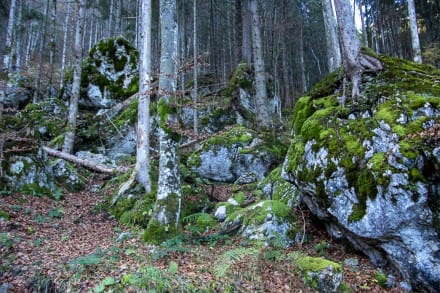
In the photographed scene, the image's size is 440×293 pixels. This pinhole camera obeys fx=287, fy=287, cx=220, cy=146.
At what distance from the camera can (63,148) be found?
11.5 m

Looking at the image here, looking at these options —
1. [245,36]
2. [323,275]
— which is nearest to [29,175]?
[323,275]

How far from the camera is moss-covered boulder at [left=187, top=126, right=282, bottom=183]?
33.6 ft

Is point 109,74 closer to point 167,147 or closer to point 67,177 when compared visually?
point 67,177

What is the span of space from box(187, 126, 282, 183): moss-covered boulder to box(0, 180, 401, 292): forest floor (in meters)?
4.21

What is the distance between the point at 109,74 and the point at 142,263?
11868 mm

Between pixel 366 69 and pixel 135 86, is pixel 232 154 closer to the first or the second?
pixel 366 69

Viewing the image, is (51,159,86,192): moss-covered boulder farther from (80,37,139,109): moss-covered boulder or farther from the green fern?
the green fern

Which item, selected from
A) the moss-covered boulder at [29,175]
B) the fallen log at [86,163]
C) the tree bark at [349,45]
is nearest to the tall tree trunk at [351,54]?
the tree bark at [349,45]

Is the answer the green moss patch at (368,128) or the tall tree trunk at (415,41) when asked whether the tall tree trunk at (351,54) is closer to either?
the green moss patch at (368,128)

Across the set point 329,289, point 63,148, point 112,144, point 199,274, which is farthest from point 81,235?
point 112,144

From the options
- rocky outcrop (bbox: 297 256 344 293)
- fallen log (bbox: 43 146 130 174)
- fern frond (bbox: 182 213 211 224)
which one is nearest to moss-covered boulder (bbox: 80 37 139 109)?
fallen log (bbox: 43 146 130 174)

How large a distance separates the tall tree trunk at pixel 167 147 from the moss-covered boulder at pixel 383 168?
7.71 ft

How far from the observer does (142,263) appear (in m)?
4.79

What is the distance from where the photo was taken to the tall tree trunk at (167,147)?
5.76 m
